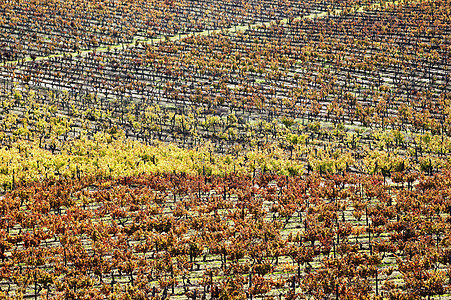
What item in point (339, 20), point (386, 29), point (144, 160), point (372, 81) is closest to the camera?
point (144, 160)

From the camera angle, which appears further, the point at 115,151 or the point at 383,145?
the point at 383,145

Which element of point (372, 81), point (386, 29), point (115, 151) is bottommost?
point (115, 151)

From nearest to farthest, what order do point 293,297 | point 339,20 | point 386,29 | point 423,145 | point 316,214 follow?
1. point 293,297
2. point 316,214
3. point 423,145
4. point 386,29
5. point 339,20

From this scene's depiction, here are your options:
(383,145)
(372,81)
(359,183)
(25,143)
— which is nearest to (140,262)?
(359,183)

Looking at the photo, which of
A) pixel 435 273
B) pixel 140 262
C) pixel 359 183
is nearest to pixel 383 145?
pixel 359 183

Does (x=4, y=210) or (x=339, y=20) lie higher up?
(x=339, y=20)

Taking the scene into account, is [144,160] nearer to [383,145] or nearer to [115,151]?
[115,151]
